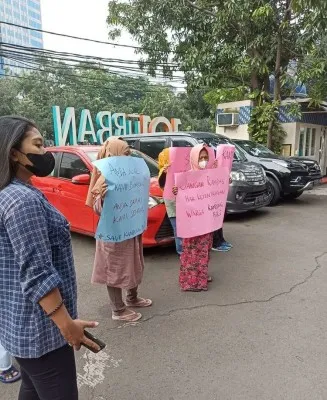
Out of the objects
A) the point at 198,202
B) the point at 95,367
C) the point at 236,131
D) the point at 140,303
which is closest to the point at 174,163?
the point at 198,202

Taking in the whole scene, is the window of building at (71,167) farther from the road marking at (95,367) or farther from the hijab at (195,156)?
the road marking at (95,367)

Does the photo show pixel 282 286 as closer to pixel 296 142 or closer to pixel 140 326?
pixel 140 326

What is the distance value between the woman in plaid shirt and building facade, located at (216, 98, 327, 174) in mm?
12129

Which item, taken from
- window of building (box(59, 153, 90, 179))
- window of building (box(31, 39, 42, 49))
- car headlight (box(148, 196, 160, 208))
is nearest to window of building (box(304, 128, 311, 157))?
window of building (box(59, 153, 90, 179))

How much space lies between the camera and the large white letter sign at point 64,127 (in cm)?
1327

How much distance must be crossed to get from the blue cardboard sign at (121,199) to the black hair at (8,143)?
5.27 feet

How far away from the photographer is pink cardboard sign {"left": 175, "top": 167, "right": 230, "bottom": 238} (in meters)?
3.92

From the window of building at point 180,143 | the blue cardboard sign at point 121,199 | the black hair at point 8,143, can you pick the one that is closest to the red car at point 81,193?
the blue cardboard sign at point 121,199

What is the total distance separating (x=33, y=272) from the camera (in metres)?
1.39

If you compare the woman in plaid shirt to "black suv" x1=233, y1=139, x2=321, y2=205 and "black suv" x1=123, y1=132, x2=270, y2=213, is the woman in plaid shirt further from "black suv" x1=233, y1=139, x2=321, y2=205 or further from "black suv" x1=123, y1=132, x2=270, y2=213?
"black suv" x1=233, y1=139, x2=321, y2=205

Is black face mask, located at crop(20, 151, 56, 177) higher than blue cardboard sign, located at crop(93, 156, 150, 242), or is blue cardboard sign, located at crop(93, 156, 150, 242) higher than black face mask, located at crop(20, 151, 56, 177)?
black face mask, located at crop(20, 151, 56, 177)

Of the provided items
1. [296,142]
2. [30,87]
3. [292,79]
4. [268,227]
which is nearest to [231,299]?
[268,227]

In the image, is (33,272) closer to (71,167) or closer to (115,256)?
(115,256)

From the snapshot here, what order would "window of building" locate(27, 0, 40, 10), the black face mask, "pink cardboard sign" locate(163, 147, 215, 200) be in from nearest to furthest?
the black face mask < "pink cardboard sign" locate(163, 147, 215, 200) < "window of building" locate(27, 0, 40, 10)
